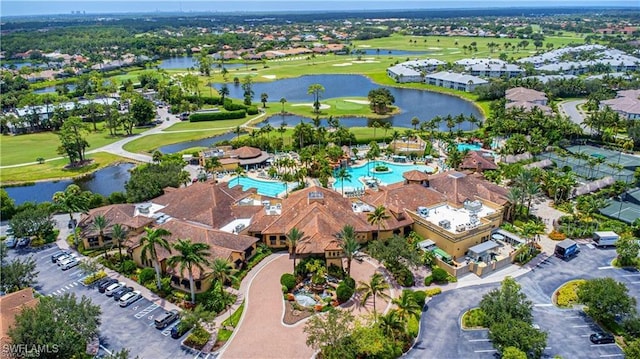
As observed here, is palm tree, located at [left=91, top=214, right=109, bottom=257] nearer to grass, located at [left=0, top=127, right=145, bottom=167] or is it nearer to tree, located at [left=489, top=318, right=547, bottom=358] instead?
tree, located at [left=489, top=318, right=547, bottom=358]

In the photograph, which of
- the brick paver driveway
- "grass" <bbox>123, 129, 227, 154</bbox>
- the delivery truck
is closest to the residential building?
"grass" <bbox>123, 129, 227, 154</bbox>

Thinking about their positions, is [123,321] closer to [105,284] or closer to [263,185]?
[105,284]

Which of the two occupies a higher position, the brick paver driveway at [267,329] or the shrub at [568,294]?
Result: the brick paver driveway at [267,329]

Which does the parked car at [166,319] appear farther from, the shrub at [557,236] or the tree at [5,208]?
the shrub at [557,236]

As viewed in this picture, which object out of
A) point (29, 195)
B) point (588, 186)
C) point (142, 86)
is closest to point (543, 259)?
point (588, 186)

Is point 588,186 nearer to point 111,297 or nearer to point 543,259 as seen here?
point 543,259

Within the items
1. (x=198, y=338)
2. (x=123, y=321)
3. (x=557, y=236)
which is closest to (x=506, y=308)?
(x=557, y=236)

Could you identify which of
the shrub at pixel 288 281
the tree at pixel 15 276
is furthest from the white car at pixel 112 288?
the shrub at pixel 288 281
